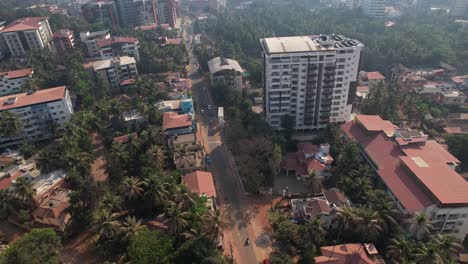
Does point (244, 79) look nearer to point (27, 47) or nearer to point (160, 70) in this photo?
point (160, 70)

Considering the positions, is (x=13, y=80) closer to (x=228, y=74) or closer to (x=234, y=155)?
(x=228, y=74)

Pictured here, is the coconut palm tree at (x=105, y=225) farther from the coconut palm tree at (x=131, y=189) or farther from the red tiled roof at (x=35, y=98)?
the red tiled roof at (x=35, y=98)

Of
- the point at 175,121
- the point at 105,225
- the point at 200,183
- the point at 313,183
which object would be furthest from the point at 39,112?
the point at 313,183

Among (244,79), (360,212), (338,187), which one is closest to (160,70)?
(244,79)

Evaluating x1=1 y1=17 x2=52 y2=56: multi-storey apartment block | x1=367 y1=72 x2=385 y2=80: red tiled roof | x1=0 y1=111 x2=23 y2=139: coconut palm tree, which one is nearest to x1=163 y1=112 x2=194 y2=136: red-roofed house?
x1=0 y1=111 x2=23 y2=139: coconut palm tree

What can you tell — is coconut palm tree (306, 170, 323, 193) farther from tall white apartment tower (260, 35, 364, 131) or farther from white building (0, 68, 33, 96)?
white building (0, 68, 33, 96)

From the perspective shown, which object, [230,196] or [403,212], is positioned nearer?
[403,212]
